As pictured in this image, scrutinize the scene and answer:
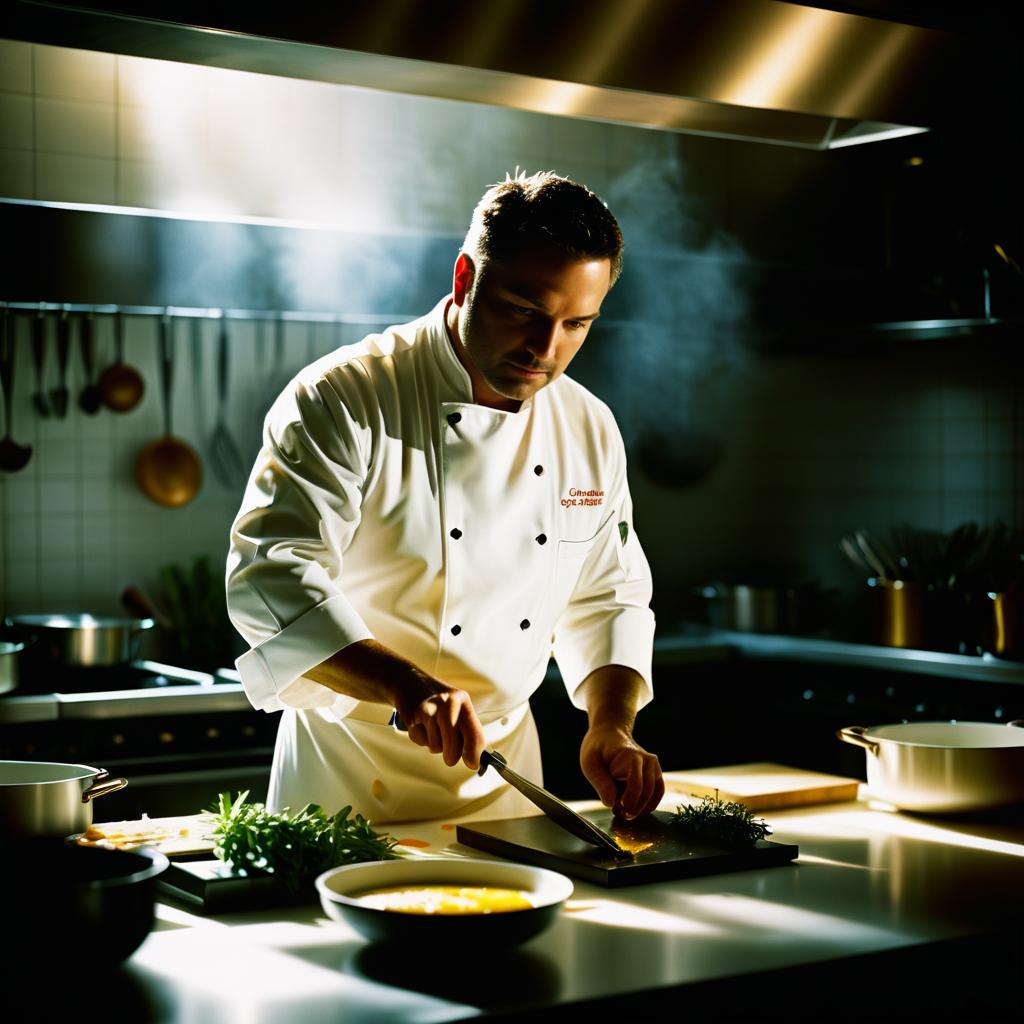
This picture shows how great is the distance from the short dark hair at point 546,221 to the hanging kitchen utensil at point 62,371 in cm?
200

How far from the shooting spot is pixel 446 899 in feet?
4.48

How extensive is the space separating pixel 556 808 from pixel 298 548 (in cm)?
50

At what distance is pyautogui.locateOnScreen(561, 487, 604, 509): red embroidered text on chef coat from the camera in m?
2.27

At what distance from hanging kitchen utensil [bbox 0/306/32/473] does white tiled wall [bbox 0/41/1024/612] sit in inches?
1.4

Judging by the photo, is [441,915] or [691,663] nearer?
[441,915]

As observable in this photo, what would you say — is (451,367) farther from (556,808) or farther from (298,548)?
(556,808)

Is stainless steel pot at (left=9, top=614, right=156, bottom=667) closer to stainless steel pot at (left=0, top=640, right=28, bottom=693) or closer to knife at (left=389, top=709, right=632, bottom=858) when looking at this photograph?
stainless steel pot at (left=0, top=640, right=28, bottom=693)

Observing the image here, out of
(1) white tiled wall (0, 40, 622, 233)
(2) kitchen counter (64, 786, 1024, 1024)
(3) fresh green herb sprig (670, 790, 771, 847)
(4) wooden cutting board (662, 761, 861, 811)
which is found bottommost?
(2) kitchen counter (64, 786, 1024, 1024)

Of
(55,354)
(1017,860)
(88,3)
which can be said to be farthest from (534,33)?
(55,354)

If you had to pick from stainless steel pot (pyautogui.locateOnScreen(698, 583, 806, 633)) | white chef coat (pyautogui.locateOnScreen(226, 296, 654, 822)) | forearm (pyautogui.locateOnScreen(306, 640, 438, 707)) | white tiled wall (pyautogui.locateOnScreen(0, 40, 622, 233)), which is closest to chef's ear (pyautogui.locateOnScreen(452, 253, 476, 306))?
white chef coat (pyautogui.locateOnScreen(226, 296, 654, 822))

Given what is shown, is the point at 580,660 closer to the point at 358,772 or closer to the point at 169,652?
the point at 358,772

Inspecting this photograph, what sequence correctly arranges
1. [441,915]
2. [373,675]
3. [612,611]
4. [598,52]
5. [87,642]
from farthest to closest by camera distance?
[87,642]
[612,611]
[598,52]
[373,675]
[441,915]

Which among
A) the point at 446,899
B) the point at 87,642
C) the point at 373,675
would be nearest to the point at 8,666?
the point at 87,642

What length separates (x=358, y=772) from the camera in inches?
84.6
